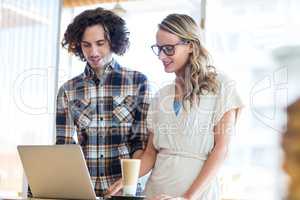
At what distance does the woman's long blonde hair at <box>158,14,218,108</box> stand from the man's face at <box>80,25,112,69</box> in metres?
0.41

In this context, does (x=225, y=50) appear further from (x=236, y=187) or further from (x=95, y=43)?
(x=95, y=43)

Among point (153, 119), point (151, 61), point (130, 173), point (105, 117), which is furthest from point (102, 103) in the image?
point (151, 61)

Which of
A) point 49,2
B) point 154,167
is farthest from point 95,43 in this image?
point 49,2

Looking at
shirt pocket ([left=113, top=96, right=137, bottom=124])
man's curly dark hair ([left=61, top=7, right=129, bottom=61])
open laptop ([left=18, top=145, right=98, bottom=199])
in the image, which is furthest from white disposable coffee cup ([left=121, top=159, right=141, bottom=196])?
man's curly dark hair ([left=61, top=7, right=129, bottom=61])

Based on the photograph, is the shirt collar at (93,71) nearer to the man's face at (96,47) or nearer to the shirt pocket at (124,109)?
the man's face at (96,47)

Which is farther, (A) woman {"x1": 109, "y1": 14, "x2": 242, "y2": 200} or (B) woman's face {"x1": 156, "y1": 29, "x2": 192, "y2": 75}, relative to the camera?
(B) woman's face {"x1": 156, "y1": 29, "x2": 192, "y2": 75}

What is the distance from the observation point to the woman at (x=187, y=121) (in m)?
1.64

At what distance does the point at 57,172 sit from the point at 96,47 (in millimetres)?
857

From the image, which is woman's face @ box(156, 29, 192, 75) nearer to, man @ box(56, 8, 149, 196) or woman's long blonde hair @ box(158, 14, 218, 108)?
woman's long blonde hair @ box(158, 14, 218, 108)

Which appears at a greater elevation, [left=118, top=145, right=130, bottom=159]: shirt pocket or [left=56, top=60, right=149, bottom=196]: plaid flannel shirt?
[left=56, top=60, right=149, bottom=196]: plaid flannel shirt

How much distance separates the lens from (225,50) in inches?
120

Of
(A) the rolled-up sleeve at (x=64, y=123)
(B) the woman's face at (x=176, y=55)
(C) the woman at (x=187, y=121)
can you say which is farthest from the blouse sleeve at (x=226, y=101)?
(A) the rolled-up sleeve at (x=64, y=123)

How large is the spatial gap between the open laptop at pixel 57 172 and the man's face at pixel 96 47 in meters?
0.73

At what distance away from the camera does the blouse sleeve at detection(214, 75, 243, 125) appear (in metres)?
1.65
